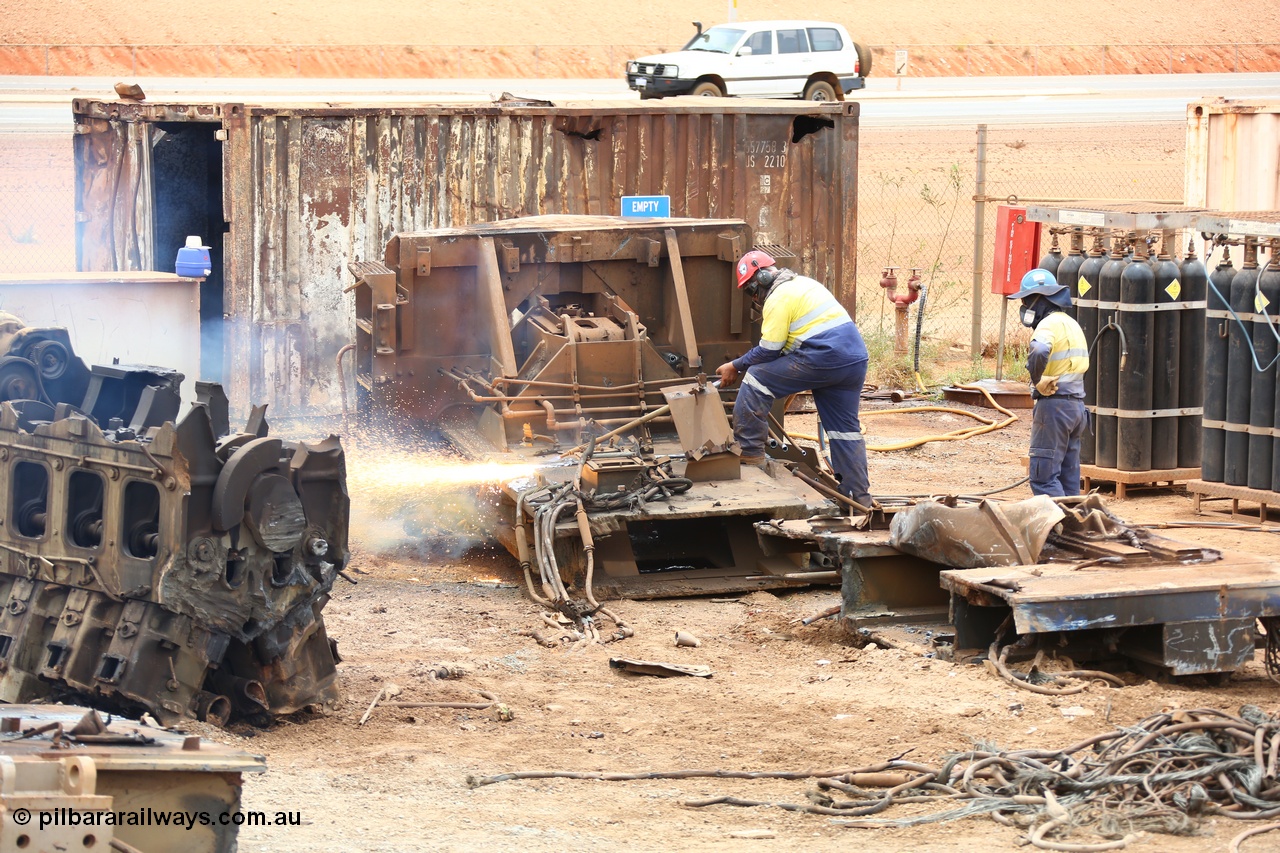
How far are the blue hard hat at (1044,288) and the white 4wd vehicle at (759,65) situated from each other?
20.6 meters

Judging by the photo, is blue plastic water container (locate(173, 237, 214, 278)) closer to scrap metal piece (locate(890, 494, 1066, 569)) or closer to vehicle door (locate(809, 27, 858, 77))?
scrap metal piece (locate(890, 494, 1066, 569))

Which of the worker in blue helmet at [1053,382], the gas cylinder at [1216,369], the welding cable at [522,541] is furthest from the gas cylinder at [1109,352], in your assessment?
the welding cable at [522,541]

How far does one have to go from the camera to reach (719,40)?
101 feet

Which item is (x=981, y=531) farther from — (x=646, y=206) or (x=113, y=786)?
(x=646, y=206)

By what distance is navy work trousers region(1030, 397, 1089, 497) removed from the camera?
32.1 ft

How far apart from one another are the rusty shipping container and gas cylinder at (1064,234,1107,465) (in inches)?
135

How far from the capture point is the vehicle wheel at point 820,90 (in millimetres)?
30766

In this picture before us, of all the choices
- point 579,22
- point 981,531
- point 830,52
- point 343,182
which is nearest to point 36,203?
point 343,182

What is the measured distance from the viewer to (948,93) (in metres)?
43.4

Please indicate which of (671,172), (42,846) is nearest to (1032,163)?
(671,172)

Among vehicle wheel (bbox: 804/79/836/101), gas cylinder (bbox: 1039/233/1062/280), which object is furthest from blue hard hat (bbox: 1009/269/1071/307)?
vehicle wheel (bbox: 804/79/836/101)

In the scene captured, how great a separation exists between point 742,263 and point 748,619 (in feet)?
8.98

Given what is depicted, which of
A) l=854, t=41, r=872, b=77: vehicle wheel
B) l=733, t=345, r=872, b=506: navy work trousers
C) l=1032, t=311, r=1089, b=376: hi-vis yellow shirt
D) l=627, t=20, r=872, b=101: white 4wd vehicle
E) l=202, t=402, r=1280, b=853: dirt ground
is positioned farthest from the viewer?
l=854, t=41, r=872, b=77: vehicle wheel

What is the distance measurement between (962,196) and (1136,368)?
60.3ft
